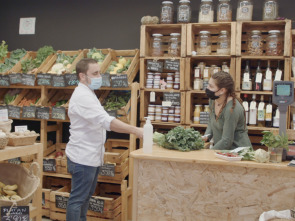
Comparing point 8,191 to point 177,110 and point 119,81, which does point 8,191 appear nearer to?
point 119,81

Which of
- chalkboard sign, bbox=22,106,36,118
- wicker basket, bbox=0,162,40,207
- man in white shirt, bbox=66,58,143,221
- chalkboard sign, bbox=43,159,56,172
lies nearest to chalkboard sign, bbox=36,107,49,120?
chalkboard sign, bbox=22,106,36,118

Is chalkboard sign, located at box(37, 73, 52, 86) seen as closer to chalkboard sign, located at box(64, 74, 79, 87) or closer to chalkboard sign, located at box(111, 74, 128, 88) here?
chalkboard sign, located at box(64, 74, 79, 87)

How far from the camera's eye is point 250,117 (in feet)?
14.4

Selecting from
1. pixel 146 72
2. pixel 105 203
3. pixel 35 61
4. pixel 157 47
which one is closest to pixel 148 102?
pixel 146 72

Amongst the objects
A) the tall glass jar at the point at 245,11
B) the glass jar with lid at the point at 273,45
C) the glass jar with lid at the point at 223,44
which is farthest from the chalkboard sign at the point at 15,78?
the glass jar with lid at the point at 273,45

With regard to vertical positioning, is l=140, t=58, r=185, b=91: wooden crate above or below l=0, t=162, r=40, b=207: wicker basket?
above

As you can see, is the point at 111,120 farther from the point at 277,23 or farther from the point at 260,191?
the point at 277,23

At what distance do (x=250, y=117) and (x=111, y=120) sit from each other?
7.07ft

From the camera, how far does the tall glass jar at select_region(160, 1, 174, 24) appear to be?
4781mm

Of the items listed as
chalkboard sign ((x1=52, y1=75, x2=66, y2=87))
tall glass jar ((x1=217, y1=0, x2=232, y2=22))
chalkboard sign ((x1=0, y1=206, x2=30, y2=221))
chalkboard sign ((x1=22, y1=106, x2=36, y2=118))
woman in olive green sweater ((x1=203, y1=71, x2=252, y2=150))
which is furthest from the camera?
chalkboard sign ((x1=22, y1=106, x2=36, y2=118))

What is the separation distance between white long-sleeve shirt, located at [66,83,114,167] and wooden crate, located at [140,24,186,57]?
1751 mm

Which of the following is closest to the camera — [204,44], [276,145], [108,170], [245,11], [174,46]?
[276,145]

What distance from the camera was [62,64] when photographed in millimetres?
4996

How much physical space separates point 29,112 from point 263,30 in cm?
338
